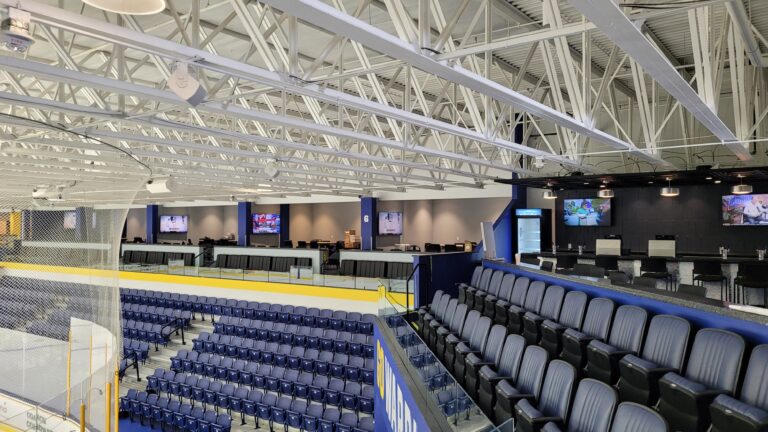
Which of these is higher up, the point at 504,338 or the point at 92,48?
the point at 92,48

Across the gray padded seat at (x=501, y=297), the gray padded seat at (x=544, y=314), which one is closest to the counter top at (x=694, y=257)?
the gray padded seat at (x=501, y=297)

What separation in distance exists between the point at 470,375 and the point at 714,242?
44.7ft

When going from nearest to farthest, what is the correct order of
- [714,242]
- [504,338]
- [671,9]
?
[671,9] < [504,338] < [714,242]

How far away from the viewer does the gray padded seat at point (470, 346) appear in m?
6.38

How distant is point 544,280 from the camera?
8.33 metres

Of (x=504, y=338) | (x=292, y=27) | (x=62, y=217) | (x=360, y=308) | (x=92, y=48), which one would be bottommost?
(x=360, y=308)

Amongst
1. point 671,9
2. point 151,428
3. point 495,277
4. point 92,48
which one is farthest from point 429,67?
point 151,428

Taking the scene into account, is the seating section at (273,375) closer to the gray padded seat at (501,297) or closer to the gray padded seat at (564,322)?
the gray padded seat at (501,297)

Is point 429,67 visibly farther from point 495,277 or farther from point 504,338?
point 495,277

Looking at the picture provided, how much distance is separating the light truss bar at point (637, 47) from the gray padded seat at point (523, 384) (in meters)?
2.94

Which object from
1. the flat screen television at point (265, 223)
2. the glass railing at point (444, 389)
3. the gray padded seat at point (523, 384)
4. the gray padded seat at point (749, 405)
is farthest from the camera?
the flat screen television at point (265, 223)

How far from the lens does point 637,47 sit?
448 cm

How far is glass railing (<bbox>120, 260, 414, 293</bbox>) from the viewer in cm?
1494

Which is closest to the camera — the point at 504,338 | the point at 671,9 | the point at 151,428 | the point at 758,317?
the point at 671,9
